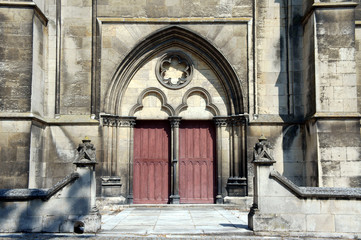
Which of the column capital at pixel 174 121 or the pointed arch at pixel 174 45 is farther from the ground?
the pointed arch at pixel 174 45

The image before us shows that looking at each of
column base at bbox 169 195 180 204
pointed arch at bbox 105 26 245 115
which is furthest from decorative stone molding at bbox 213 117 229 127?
column base at bbox 169 195 180 204

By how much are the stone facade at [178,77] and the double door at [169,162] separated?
1.01 feet

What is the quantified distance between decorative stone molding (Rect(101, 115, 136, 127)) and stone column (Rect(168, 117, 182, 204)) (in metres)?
1.25

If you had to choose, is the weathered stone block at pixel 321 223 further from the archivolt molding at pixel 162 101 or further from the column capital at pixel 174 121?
the archivolt molding at pixel 162 101

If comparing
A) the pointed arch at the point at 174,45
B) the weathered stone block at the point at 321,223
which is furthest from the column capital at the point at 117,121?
the weathered stone block at the point at 321,223

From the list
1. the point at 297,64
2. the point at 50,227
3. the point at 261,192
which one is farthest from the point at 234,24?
the point at 50,227

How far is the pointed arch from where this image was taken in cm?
1313

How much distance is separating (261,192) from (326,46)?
5.42 m

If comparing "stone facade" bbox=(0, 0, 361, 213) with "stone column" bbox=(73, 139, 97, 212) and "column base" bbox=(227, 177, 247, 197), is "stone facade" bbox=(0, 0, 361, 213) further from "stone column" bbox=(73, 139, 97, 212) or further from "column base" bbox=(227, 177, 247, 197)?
"stone column" bbox=(73, 139, 97, 212)

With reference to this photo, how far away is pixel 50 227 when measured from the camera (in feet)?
27.9

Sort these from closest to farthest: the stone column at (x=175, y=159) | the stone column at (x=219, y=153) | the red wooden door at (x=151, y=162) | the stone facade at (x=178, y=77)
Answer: the stone facade at (x=178, y=77)
the stone column at (x=219, y=153)
the stone column at (x=175, y=159)
the red wooden door at (x=151, y=162)

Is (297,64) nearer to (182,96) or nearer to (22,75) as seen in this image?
(182,96)

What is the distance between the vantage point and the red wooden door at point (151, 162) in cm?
1352

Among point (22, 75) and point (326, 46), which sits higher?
point (326, 46)
